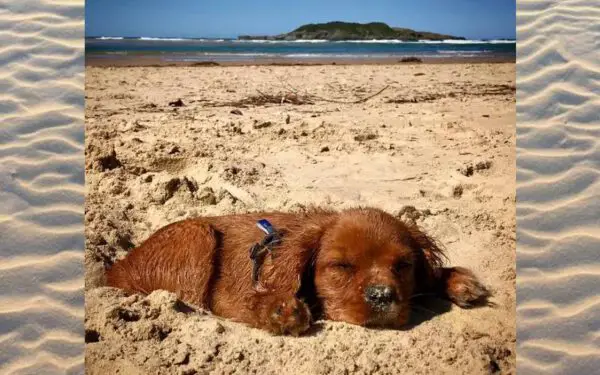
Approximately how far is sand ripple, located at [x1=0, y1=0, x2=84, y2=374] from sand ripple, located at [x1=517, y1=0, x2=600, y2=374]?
239cm

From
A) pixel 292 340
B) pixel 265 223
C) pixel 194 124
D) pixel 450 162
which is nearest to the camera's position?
pixel 292 340

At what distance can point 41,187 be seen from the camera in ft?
11.8

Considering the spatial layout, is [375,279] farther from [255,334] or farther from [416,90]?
[416,90]

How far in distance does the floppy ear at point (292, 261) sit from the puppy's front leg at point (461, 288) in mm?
791

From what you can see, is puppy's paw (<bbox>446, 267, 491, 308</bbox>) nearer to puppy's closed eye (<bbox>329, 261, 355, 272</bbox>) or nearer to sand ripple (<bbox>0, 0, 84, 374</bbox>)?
puppy's closed eye (<bbox>329, 261, 355, 272</bbox>)

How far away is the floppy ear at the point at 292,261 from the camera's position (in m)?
3.22

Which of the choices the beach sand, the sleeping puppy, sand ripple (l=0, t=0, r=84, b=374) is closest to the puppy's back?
the sleeping puppy

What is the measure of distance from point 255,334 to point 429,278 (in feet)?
3.65

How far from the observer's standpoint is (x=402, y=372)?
8.90ft

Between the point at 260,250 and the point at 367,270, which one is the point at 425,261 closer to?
the point at 367,270

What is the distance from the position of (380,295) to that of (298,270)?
1.73 ft

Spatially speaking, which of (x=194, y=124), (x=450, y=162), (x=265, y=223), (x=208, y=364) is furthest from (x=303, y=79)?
(x=208, y=364)

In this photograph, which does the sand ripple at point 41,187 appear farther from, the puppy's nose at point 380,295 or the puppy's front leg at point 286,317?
the puppy's nose at point 380,295

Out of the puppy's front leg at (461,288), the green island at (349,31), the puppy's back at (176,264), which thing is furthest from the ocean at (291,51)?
the puppy's front leg at (461,288)
